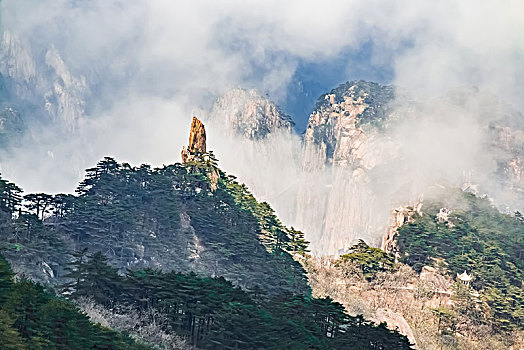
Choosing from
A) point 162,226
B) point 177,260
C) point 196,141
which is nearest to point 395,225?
point 196,141

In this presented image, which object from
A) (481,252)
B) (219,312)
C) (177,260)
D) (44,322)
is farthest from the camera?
(481,252)

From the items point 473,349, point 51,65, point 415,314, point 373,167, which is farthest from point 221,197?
point 373,167

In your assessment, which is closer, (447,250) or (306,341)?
(306,341)

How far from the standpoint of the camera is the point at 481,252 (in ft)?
338

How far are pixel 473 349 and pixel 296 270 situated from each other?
2038cm

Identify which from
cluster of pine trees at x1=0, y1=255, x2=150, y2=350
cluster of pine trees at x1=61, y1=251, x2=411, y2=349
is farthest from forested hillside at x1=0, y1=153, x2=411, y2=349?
cluster of pine trees at x1=0, y1=255, x2=150, y2=350

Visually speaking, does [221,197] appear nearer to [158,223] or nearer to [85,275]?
[158,223]

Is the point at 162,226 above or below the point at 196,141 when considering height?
below

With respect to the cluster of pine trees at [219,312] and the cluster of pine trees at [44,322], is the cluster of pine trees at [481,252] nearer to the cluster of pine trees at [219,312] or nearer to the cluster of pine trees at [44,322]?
the cluster of pine trees at [219,312]

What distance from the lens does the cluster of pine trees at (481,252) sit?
90562 millimetres

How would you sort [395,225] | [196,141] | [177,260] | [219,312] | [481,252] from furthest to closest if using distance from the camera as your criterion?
[395,225] → [481,252] → [196,141] → [177,260] → [219,312]

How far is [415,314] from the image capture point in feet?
289

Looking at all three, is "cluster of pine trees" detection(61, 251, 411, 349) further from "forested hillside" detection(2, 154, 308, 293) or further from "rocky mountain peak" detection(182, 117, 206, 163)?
"rocky mountain peak" detection(182, 117, 206, 163)

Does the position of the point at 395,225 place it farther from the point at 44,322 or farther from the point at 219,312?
the point at 44,322
